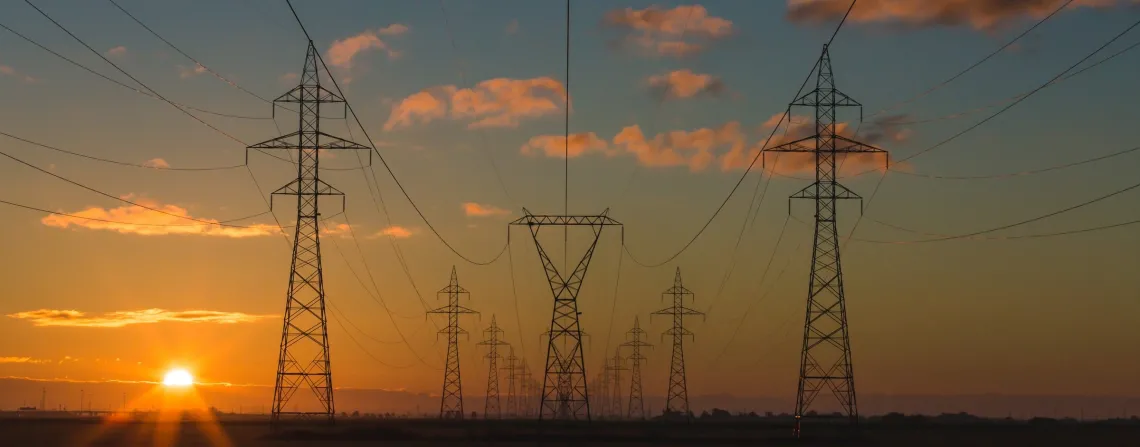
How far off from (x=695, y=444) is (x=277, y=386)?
1026 inches

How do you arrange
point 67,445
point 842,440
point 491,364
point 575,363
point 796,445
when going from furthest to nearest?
point 491,364, point 575,363, point 842,440, point 796,445, point 67,445

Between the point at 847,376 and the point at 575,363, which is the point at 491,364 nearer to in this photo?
the point at 575,363

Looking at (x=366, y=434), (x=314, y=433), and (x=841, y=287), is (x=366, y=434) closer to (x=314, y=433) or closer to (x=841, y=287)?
(x=314, y=433)

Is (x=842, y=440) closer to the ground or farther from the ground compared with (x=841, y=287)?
closer to the ground

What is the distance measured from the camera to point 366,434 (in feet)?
306

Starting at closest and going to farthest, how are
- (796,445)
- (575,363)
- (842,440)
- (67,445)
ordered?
(67,445), (796,445), (842,440), (575,363)

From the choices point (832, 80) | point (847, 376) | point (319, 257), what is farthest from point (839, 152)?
point (319, 257)

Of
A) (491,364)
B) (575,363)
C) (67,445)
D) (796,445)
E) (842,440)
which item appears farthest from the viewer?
(491,364)

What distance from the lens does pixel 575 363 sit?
89750 mm

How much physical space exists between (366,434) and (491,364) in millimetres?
86204

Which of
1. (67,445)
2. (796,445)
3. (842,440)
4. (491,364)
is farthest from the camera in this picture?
(491,364)

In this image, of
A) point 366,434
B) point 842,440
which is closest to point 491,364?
point 366,434

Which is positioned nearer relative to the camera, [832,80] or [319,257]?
[319,257]

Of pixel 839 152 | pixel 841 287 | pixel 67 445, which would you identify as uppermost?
pixel 839 152
